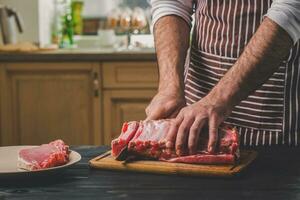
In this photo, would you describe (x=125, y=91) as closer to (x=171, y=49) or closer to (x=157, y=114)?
(x=171, y=49)

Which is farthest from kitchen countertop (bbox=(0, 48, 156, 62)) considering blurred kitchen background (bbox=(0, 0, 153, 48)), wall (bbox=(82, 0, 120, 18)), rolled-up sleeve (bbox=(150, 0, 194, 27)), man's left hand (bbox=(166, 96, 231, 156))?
man's left hand (bbox=(166, 96, 231, 156))

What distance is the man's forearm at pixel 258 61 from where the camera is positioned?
1327 millimetres

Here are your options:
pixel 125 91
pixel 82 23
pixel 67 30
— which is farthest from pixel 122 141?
pixel 82 23

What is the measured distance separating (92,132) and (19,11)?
0.86 meters

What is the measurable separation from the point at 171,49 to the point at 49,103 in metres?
1.48

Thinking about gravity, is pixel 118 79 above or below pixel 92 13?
below

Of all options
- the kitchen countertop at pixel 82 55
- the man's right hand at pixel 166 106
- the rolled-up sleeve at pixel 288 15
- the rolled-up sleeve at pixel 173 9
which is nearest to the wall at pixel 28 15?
the kitchen countertop at pixel 82 55

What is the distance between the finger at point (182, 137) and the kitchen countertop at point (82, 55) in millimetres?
1592

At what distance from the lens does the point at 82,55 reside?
2.81 meters

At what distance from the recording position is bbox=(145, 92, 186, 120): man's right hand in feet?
4.35

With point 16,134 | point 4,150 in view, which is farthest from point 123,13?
point 4,150

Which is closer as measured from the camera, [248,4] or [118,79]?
[248,4]

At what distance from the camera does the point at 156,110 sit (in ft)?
4.37

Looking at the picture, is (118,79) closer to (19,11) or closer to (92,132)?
(92,132)
